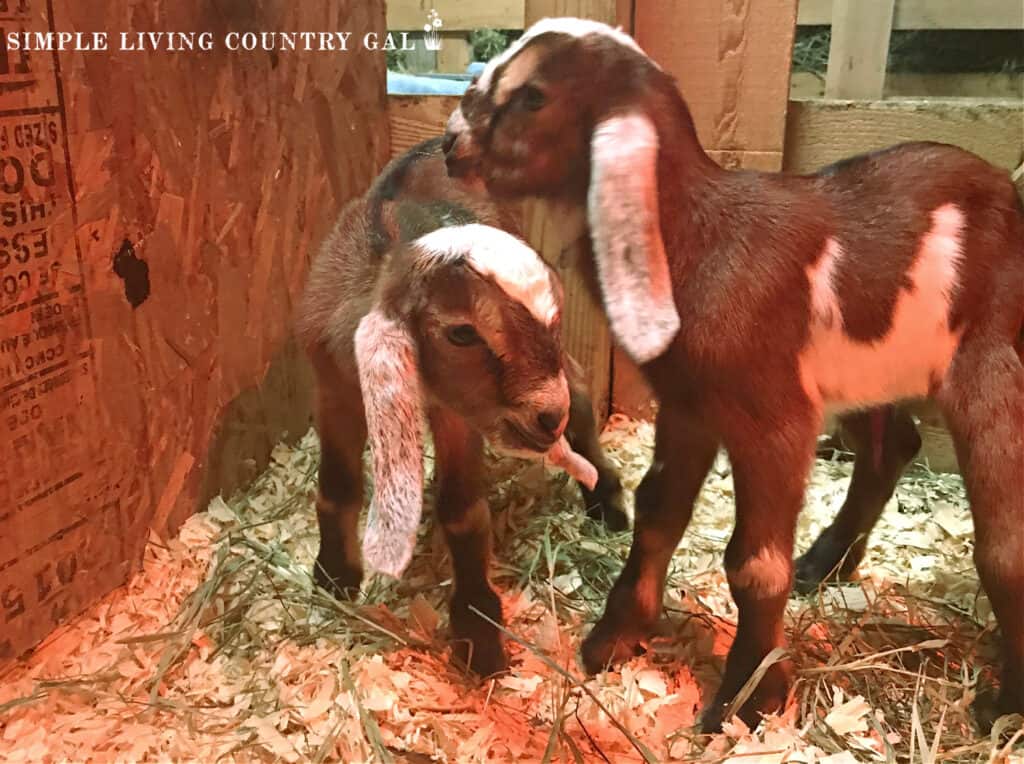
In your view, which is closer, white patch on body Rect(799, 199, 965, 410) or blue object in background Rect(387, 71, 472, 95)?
white patch on body Rect(799, 199, 965, 410)

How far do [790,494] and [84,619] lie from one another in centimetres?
156

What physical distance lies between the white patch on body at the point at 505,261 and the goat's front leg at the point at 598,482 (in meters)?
0.87

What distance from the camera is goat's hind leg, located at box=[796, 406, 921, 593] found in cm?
215

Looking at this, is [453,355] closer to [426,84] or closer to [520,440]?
[520,440]

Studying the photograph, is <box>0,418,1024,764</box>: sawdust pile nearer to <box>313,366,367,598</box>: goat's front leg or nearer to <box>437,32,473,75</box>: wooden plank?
<box>313,366,367,598</box>: goat's front leg

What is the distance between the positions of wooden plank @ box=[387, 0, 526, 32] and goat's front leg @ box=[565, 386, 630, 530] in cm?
120

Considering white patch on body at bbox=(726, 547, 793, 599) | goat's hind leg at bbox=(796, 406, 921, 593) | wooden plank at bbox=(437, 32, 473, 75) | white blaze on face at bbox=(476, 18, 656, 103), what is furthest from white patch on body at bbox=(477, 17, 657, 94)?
wooden plank at bbox=(437, 32, 473, 75)

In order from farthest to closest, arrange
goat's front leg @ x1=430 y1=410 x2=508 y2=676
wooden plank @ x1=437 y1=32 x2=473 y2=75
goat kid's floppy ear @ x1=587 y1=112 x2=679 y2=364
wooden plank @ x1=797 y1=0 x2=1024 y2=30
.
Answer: wooden plank @ x1=797 y1=0 x2=1024 y2=30, wooden plank @ x1=437 y1=32 x2=473 y2=75, goat's front leg @ x1=430 y1=410 x2=508 y2=676, goat kid's floppy ear @ x1=587 y1=112 x2=679 y2=364

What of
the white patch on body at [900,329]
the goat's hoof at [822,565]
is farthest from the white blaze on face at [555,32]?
the goat's hoof at [822,565]

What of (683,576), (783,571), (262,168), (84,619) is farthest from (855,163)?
(84,619)

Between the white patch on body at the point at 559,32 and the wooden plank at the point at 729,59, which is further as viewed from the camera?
the wooden plank at the point at 729,59

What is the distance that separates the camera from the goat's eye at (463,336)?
158 centimetres

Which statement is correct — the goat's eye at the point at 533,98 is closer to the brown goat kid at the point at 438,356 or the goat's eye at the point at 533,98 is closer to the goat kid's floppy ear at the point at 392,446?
the brown goat kid at the point at 438,356

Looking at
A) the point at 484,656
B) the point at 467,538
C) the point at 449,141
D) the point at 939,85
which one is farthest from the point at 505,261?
the point at 939,85
